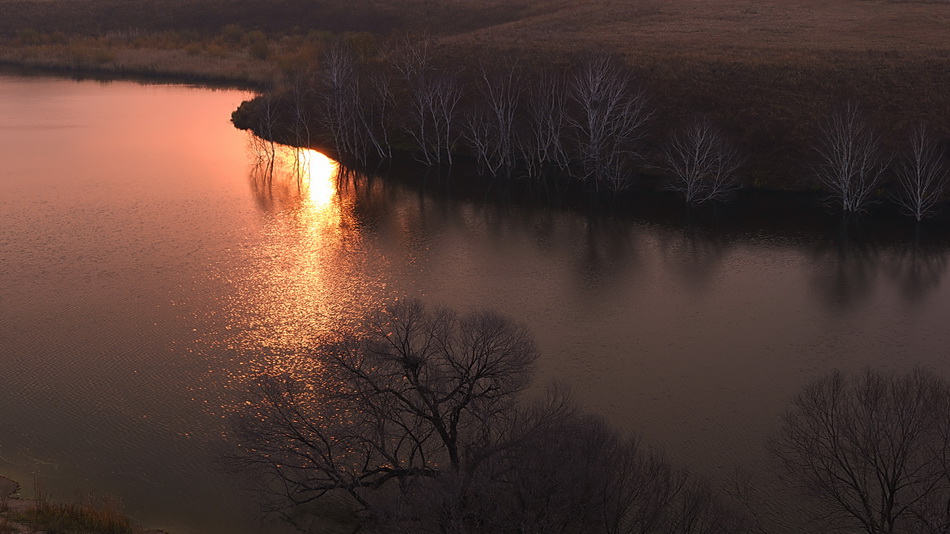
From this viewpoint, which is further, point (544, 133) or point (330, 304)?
point (544, 133)

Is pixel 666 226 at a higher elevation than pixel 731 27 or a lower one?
lower

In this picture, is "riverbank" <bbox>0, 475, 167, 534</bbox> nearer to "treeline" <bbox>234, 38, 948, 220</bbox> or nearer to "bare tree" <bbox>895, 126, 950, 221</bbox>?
"treeline" <bbox>234, 38, 948, 220</bbox>

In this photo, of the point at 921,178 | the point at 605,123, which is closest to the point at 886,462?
the point at 921,178

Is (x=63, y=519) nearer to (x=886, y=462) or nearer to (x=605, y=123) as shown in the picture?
(x=886, y=462)

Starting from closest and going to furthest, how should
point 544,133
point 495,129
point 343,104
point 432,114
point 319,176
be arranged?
point 319,176, point 544,133, point 495,129, point 432,114, point 343,104

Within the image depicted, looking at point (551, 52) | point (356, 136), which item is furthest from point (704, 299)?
point (551, 52)

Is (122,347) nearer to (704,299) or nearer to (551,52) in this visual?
(704,299)

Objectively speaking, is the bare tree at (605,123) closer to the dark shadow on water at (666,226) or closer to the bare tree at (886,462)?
the dark shadow on water at (666,226)
